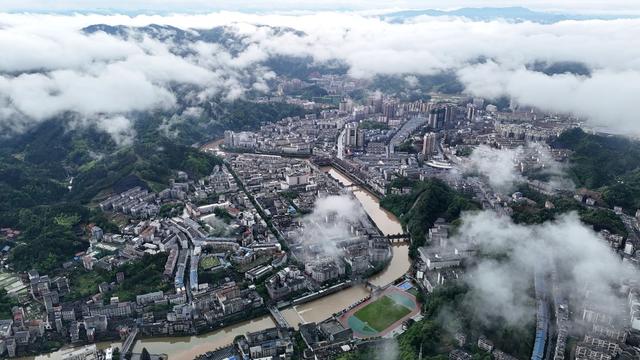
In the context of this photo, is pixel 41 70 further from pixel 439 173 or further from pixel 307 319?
pixel 307 319

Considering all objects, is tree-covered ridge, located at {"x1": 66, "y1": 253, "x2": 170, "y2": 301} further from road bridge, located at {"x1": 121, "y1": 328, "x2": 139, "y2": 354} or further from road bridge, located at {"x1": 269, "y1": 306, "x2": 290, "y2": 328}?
road bridge, located at {"x1": 269, "y1": 306, "x2": 290, "y2": 328}

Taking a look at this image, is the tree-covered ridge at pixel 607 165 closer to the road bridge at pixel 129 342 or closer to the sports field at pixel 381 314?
the sports field at pixel 381 314

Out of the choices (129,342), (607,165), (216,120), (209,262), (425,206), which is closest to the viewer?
(129,342)

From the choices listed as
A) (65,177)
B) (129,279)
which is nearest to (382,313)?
(129,279)

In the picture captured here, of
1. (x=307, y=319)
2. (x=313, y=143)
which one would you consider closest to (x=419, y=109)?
(x=313, y=143)

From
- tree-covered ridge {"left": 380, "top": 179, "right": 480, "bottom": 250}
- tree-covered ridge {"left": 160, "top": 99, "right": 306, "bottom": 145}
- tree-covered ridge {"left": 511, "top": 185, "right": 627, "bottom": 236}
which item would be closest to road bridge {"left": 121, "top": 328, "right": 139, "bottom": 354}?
tree-covered ridge {"left": 380, "top": 179, "right": 480, "bottom": 250}

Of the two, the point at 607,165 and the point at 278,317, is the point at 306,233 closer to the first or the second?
the point at 278,317

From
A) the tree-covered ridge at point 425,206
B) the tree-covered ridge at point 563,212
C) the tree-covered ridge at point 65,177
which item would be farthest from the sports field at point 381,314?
the tree-covered ridge at point 65,177
